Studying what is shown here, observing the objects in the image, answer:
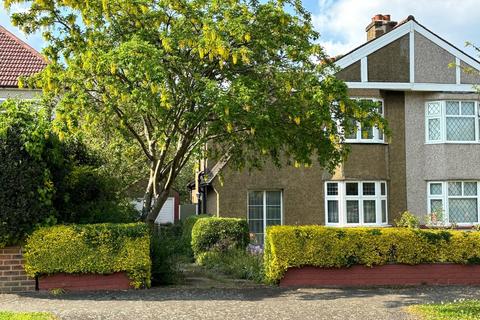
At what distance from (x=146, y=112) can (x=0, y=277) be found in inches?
175

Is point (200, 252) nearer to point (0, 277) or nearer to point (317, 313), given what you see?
point (0, 277)

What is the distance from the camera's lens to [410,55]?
20516mm

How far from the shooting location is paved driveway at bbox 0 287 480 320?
9.55m

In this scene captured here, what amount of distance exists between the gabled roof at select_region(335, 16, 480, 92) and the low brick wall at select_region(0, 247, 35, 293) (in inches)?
493

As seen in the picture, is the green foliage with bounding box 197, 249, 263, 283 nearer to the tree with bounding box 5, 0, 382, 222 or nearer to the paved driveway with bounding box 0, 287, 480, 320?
the paved driveway with bounding box 0, 287, 480, 320

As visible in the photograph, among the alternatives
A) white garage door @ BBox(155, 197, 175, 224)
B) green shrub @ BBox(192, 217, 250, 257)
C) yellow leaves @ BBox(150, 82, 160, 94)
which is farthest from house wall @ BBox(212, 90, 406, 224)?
white garage door @ BBox(155, 197, 175, 224)

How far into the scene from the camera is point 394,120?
20.4m

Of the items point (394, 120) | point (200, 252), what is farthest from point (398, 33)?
point (200, 252)

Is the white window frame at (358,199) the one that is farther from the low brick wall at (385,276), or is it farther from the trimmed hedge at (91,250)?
the trimmed hedge at (91,250)

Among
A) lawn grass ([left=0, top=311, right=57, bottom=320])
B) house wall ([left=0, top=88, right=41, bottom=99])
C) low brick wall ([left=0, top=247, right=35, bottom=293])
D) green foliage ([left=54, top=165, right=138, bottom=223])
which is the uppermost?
house wall ([left=0, top=88, right=41, bottom=99])

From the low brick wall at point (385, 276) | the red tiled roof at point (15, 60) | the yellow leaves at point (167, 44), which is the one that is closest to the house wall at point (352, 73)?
the low brick wall at point (385, 276)

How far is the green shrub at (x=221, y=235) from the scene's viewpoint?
56.5ft

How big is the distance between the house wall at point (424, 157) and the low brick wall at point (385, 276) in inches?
→ 290

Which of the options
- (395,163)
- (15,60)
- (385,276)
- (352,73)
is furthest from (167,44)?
(15,60)
